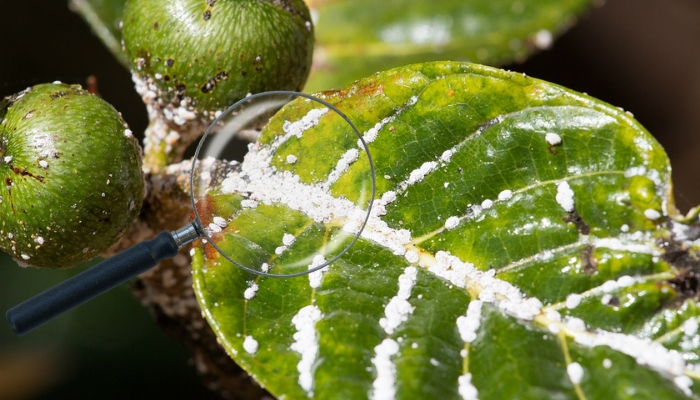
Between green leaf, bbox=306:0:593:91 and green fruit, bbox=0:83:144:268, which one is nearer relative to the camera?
green fruit, bbox=0:83:144:268

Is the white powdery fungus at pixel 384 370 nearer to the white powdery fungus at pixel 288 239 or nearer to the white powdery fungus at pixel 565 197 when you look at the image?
the white powdery fungus at pixel 288 239

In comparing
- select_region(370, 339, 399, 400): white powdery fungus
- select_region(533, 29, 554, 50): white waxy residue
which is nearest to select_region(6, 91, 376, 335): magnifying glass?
select_region(370, 339, 399, 400): white powdery fungus

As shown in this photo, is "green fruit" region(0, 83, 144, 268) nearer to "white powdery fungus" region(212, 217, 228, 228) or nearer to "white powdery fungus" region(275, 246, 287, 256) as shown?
"white powdery fungus" region(212, 217, 228, 228)

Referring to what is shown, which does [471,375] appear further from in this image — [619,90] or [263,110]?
[619,90]

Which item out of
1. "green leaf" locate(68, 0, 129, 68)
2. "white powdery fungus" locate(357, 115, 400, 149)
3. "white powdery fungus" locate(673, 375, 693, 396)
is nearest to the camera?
"white powdery fungus" locate(673, 375, 693, 396)

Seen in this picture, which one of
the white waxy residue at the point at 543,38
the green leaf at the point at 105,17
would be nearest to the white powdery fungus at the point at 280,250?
the green leaf at the point at 105,17

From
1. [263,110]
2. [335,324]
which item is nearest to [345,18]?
[263,110]

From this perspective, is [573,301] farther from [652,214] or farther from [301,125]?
[301,125]
